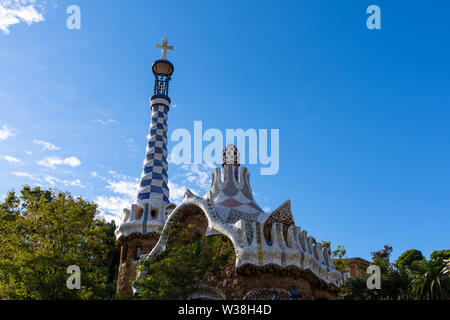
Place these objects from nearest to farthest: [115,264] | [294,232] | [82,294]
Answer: [82,294] < [294,232] < [115,264]

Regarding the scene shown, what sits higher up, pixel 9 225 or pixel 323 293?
pixel 9 225

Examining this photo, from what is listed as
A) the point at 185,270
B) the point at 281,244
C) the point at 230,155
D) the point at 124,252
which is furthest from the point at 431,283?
the point at 185,270

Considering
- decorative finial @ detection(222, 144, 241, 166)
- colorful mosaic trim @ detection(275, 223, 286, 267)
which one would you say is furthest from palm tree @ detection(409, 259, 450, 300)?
colorful mosaic trim @ detection(275, 223, 286, 267)

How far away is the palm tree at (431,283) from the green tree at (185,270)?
12954 mm

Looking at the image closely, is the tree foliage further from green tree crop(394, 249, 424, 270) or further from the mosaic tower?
green tree crop(394, 249, 424, 270)

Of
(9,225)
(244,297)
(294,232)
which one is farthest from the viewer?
(9,225)

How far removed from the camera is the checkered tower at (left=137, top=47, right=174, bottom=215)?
18516 mm

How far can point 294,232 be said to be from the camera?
1302cm

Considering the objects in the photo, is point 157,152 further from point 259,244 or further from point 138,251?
point 259,244

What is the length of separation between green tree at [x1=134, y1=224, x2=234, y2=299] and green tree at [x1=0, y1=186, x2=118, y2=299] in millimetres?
2115
